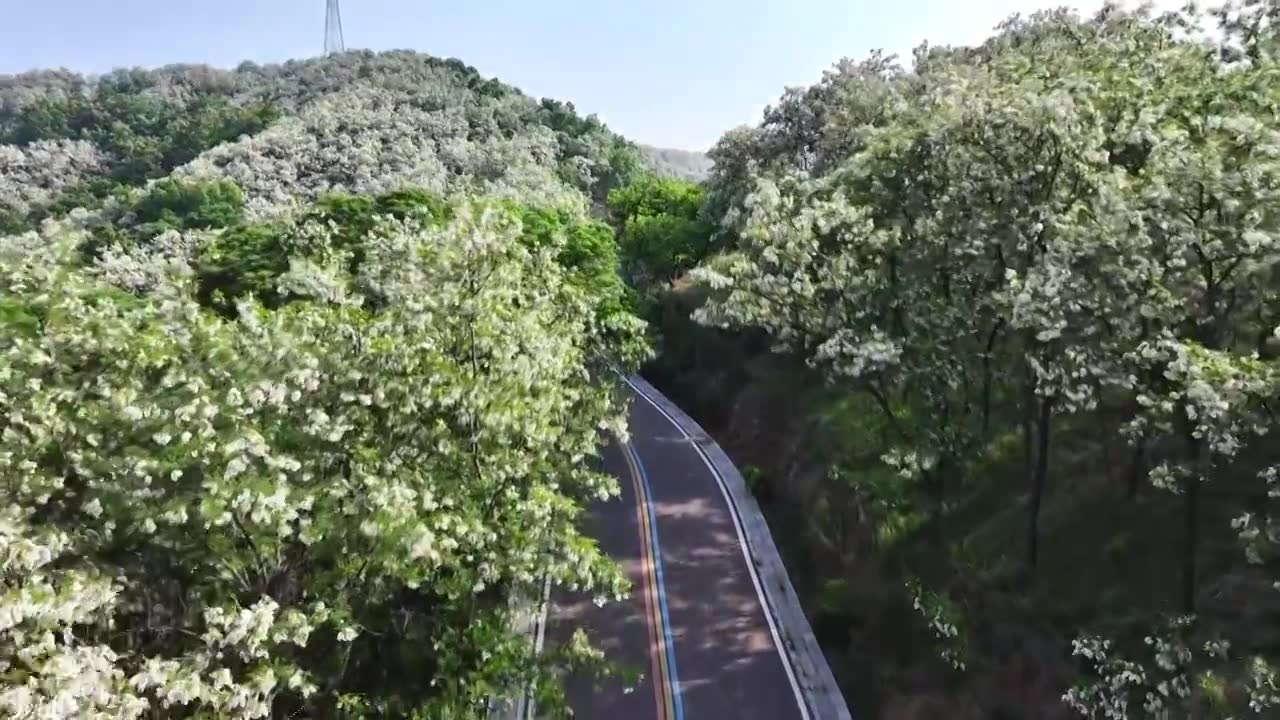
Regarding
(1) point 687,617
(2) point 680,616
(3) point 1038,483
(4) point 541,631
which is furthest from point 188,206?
(3) point 1038,483

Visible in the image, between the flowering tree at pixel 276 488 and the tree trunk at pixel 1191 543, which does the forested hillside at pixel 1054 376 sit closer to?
the tree trunk at pixel 1191 543

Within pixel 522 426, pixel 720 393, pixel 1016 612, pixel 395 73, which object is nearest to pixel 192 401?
pixel 522 426

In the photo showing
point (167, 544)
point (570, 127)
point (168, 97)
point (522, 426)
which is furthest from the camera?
point (168, 97)

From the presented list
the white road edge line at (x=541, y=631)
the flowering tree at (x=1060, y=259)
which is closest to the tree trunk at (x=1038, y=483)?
the flowering tree at (x=1060, y=259)

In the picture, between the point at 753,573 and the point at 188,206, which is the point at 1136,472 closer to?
the point at 753,573

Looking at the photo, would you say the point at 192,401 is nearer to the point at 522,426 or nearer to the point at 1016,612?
the point at 522,426
